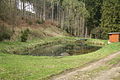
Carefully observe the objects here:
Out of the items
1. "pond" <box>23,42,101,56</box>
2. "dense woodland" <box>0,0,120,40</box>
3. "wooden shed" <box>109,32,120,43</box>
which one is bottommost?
"pond" <box>23,42,101,56</box>

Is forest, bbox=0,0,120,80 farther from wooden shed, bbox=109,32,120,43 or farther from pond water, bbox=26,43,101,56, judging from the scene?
pond water, bbox=26,43,101,56

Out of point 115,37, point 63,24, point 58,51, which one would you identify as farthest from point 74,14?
point 58,51

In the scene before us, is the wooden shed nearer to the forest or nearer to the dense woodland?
the forest

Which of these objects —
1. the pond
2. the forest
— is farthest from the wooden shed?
the pond

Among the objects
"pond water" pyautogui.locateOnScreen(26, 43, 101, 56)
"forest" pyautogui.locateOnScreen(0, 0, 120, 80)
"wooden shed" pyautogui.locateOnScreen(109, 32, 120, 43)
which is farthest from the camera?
"wooden shed" pyautogui.locateOnScreen(109, 32, 120, 43)

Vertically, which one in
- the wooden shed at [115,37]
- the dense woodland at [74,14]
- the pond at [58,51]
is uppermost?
the dense woodland at [74,14]

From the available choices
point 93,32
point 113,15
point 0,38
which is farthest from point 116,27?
point 0,38

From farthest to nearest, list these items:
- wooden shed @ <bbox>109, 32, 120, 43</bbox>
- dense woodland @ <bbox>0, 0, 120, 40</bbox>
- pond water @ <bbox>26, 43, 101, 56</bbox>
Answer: dense woodland @ <bbox>0, 0, 120, 40</bbox>
wooden shed @ <bbox>109, 32, 120, 43</bbox>
pond water @ <bbox>26, 43, 101, 56</bbox>

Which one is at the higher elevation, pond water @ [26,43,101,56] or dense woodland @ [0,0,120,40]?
dense woodland @ [0,0,120,40]

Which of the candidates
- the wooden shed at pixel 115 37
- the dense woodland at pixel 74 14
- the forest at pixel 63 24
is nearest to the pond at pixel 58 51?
the forest at pixel 63 24

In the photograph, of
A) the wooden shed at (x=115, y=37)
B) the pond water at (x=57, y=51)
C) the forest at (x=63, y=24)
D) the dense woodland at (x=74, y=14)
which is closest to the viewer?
the pond water at (x=57, y=51)

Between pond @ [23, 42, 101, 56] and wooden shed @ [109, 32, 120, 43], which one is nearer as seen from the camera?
pond @ [23, 42, 101, 56]

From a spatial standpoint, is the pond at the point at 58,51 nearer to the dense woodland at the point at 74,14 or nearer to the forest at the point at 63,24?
the forest at the point at 63,24

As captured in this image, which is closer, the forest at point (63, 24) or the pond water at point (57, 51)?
the pond water at point (57, 51)
